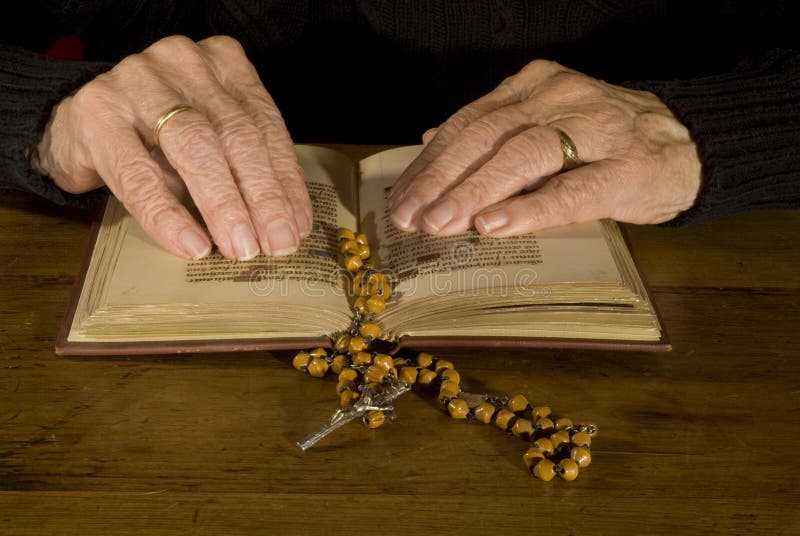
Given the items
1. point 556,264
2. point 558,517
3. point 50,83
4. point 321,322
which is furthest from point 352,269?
point 50,83

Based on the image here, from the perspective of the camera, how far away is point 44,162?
3.58 ft

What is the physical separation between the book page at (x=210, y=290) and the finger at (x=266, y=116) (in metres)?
0.04

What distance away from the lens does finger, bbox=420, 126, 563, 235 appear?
3.27 feet

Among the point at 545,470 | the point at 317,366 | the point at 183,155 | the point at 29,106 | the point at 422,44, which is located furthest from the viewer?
the point at 422,44

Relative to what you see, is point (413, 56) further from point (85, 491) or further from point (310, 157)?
point (85, 491)

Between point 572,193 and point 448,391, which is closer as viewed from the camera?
point 448,391

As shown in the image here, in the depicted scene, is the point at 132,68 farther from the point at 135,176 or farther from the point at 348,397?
the point at 348,397

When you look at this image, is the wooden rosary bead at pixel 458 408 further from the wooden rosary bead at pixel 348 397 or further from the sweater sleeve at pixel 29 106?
the sweater sleeve at pixel 29 106

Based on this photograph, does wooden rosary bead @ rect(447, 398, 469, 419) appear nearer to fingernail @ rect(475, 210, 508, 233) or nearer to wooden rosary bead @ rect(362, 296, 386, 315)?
wooden rosary bead @ rect(362, 296, 386, 315)

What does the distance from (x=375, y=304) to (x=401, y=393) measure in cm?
11

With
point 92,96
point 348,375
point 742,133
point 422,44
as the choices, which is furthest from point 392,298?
point 422,44

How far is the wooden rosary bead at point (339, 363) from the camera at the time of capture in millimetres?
882

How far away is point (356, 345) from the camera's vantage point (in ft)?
2.90

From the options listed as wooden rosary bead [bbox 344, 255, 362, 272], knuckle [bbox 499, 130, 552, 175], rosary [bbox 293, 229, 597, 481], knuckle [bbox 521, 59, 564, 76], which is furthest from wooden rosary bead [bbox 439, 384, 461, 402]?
knuckle [bbox 521, 59, 564, 76]
